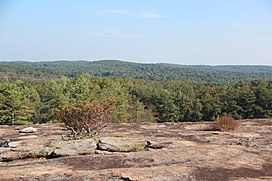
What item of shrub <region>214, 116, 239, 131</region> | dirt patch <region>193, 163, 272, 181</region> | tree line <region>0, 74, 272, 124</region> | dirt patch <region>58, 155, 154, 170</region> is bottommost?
tree line <region>0, 74, 272, 124</region>

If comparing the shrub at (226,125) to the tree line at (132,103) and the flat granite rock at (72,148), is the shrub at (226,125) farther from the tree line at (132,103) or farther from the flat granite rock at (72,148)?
the tree line at (132,103)

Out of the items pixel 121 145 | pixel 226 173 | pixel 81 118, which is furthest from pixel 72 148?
pixel 226 173

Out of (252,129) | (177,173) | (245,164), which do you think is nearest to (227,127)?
(252,129)

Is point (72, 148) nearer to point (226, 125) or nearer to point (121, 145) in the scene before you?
point (121, 145)

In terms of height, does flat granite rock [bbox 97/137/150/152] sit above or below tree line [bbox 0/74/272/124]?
above

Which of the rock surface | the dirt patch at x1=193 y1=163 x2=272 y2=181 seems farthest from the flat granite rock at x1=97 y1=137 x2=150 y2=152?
the dirt patch at x1=193 y1=163 x2=272 y2=181

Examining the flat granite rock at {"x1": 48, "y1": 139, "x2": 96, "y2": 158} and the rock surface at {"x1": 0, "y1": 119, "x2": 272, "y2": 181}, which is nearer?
the rock surface at {"x1": 0, "y1": 119, "x2": 272, "y2": 181}

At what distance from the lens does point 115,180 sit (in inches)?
286

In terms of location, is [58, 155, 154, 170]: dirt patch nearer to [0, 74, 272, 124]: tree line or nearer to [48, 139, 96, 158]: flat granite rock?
[48, 139, 96, 158]: flat granite rock

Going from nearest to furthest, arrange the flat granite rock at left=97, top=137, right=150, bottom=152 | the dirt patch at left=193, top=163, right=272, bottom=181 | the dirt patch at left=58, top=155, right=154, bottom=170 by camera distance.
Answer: the dirt patch at left=193, top=163, right=272, bottom=181 < the dirt patch at left=58, top=155, right=154, bottom=170 < the flat granite rock at left=97, top=137, right=150, bottom=152

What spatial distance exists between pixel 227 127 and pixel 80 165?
390 inches

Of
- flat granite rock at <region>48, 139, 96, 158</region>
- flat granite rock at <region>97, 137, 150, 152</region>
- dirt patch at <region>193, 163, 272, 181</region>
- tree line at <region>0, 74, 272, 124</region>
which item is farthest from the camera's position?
tree line at <region>0, 74, 272, 124</region>

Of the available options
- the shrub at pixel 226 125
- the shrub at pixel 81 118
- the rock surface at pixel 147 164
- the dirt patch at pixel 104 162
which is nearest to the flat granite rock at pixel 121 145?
the rock surface at pixel 147 164

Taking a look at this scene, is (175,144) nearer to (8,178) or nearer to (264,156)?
(264,156)
